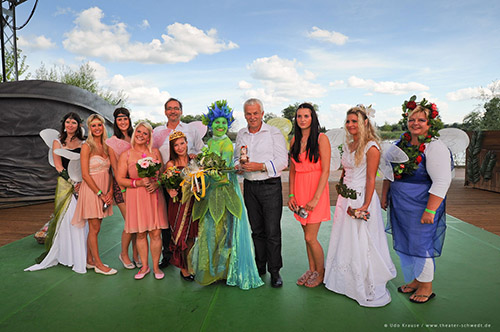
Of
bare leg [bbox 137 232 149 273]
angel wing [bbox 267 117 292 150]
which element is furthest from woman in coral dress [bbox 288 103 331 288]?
bare leg [bbox 137 232 149 273]

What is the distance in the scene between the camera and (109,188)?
3.46 m

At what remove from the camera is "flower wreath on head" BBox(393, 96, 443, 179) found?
260 cm

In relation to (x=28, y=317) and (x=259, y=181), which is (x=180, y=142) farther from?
(x=28, y=317)

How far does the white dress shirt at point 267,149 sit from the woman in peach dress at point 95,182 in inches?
58.9

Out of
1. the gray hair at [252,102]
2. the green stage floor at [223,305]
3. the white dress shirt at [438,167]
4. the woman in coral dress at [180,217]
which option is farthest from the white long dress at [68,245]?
the white dress shirt at [438,167]

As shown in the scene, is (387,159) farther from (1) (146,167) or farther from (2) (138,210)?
(2) (138,210)

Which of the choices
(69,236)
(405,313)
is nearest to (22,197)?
(69,236)

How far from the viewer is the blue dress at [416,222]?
265cm

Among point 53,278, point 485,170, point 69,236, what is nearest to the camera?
point 53,278

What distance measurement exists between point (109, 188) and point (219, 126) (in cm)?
147

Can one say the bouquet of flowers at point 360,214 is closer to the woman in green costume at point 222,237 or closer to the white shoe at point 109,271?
the woman in green costume at point 222,237

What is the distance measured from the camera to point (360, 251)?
2715 millimetres

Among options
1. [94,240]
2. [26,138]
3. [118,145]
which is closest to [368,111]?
[118,145]

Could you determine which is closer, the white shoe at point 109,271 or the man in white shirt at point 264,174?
the man in white shirt at point 264,174
